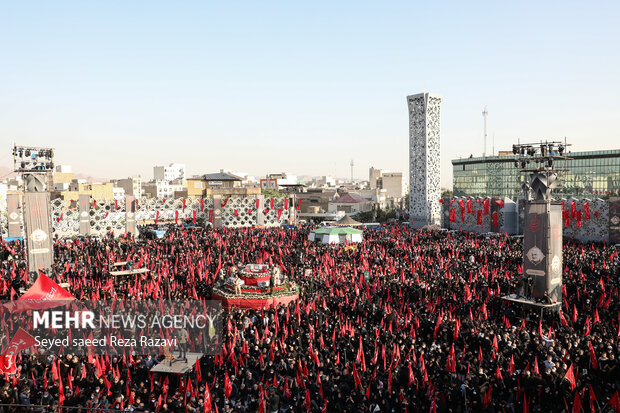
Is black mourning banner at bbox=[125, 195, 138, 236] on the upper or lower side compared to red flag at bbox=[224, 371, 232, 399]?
upper

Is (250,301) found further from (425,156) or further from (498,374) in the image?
(425,156)

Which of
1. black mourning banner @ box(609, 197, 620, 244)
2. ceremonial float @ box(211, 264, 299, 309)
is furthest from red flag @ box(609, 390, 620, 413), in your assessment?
black mourning banner @ box(609, 197, 620, 244)

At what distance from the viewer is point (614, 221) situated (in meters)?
33.9

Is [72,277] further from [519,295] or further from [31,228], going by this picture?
[519,295]

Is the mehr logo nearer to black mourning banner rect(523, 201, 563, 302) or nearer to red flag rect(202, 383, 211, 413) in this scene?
red flag rect(202, 383, 211, 413)

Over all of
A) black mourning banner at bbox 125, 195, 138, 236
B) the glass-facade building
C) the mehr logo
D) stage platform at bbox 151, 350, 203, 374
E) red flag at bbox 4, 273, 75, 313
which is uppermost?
the glass-facade building

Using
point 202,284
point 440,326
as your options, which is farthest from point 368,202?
point 440,326

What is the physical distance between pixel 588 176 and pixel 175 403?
63215mm

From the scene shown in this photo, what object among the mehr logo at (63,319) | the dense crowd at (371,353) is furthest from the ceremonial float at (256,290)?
the mehr logo at (63,319)

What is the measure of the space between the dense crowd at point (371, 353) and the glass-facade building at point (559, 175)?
39.9 metres

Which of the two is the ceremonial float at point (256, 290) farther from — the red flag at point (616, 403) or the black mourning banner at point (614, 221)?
the black mourning banner at point (614, 221)

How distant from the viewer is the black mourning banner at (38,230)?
20.8m

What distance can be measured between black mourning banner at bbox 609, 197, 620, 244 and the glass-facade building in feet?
63.1

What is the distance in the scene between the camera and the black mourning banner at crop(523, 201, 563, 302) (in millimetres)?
17969
